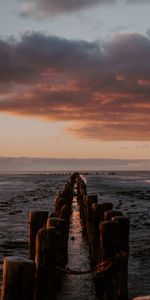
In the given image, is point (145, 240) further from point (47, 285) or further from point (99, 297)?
point (47, 285)

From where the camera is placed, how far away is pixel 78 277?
35.0 ft

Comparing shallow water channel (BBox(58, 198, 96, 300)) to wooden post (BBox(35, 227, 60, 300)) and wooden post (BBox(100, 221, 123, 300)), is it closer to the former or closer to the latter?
wooden post (BBox(100, 221, 123, 300))

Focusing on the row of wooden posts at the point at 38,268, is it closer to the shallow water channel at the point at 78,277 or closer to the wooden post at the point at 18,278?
the wooden post at the point at 18,278

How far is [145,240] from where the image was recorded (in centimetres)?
1653

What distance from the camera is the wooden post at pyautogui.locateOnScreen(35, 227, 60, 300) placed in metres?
7.20

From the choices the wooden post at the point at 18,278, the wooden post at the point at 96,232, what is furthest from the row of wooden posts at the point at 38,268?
the wooden post at the point at 96,232

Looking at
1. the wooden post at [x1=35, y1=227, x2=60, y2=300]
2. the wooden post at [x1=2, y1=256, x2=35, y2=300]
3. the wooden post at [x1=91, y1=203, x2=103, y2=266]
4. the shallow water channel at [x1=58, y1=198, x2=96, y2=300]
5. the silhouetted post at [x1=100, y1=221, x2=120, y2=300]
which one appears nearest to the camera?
the wooden post at [x1=2, y1=256, x2=35, y2=300]

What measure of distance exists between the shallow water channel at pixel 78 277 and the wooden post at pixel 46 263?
2163 millimetres

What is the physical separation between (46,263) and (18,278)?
1.36 m

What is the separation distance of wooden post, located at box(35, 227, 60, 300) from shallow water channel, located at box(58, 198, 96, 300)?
2.16 metres

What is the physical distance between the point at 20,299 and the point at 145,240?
11035mm

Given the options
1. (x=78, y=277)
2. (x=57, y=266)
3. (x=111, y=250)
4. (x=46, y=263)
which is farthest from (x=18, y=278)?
(x=78, y=277)

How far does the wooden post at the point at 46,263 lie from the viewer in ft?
23.6

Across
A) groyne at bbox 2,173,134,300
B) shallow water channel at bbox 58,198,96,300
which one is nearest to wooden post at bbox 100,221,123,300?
groyne at bbox 2,173,134,300
